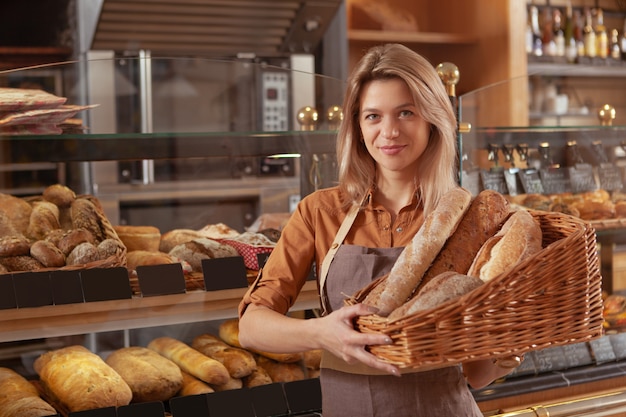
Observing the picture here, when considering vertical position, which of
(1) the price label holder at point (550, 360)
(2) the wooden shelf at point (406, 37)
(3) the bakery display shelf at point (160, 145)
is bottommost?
A: (1) the price label holder at point (550, 360)

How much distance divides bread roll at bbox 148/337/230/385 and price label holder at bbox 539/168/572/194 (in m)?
1.08

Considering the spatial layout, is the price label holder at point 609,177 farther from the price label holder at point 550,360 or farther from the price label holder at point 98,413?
the price label holder at point 98,413

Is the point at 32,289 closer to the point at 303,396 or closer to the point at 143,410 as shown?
the point at 143,410

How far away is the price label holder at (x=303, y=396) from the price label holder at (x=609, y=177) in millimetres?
1120

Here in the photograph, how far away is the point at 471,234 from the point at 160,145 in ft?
2.47

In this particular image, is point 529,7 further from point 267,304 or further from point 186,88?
point 267,304

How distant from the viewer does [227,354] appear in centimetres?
188

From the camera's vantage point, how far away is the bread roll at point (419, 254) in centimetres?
127

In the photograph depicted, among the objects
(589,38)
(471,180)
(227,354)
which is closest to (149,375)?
(227,354)

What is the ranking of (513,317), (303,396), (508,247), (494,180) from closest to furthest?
(513,317)
(508,247)
(303,396)
(494,180)

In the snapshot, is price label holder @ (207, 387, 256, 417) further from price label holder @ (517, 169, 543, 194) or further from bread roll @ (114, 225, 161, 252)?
price label holder @ (517, 169, 543, 194)

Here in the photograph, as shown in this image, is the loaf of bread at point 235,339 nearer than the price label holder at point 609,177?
Yes

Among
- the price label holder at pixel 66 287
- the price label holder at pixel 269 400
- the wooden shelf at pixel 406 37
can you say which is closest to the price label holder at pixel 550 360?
the price label holder at pixel 269 400

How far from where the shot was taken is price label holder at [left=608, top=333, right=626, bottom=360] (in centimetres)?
224
